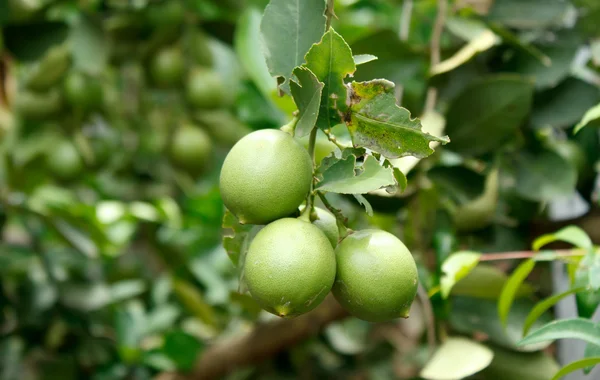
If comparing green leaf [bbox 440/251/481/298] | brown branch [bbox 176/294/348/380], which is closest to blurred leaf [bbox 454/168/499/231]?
green leaf [bbox 440/251/481/298]

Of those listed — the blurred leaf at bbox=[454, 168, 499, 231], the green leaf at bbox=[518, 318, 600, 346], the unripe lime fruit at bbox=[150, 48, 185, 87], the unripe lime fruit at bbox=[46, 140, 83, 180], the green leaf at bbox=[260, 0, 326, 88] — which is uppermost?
the green leaf at bbox=[260, 0, 326, 88]

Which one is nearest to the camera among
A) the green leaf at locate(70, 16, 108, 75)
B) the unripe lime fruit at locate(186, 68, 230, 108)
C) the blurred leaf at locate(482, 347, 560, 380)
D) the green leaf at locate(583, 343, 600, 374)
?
the green leaf at locate(583, 343, 600, 374)

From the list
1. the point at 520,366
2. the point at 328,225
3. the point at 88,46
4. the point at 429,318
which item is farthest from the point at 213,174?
the point at 328,225

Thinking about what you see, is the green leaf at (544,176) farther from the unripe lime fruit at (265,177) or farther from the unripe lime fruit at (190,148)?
the unripe lime fruit at (190,148)

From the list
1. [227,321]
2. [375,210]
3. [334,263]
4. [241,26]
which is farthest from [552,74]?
[227,321]

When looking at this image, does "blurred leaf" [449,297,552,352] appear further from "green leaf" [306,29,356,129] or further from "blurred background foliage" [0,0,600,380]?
"green leaf" [306,29,356,129]

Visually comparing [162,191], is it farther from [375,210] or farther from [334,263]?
[334,263]

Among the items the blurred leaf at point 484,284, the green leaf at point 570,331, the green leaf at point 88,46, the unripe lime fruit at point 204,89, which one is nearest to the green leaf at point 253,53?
the unripe lime fruit at point 204,89
